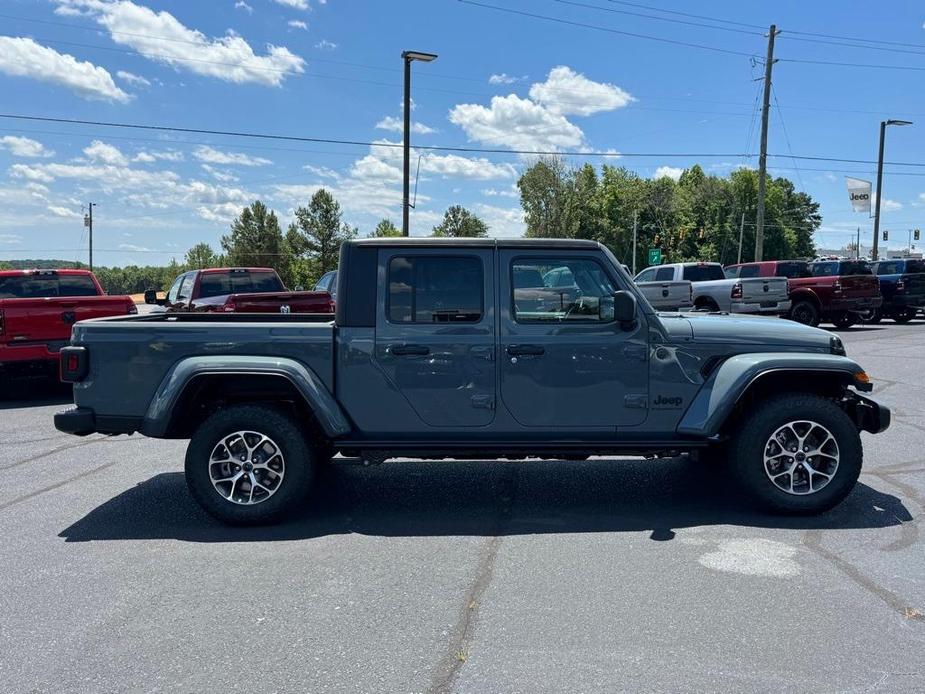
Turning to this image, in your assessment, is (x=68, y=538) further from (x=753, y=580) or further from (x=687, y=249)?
(x=687, y=249)

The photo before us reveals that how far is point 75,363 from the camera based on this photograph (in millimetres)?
4898

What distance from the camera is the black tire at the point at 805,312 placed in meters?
20.1

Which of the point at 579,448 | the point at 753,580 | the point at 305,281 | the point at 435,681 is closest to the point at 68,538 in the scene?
the point at 435,681

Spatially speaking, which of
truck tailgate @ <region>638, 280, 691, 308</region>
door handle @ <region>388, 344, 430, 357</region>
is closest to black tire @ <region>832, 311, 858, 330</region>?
truck tailgate @ <region>638, 280, 691, 308</region>

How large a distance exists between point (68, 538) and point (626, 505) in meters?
3.87

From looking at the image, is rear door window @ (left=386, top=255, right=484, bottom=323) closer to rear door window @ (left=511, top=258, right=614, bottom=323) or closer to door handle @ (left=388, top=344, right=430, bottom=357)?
rear door window @ (left=511, top=258, right=614, bottom=323)

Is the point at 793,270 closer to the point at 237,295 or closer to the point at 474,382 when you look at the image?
the point at 237,295

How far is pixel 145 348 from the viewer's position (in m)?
4.91

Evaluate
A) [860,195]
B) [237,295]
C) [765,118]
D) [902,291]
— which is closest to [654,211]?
[860,195]

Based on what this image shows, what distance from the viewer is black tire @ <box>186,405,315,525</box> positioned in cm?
487

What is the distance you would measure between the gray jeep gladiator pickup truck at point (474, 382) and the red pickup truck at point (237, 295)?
21.0 ft

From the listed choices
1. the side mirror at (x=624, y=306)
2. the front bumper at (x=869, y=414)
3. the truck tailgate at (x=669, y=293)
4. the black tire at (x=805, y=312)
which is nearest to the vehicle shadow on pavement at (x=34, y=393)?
the side mirror at (x=624, y=306)

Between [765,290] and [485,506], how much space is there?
15.9 m

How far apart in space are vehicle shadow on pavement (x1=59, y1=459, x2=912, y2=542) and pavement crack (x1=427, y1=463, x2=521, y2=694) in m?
0.04
